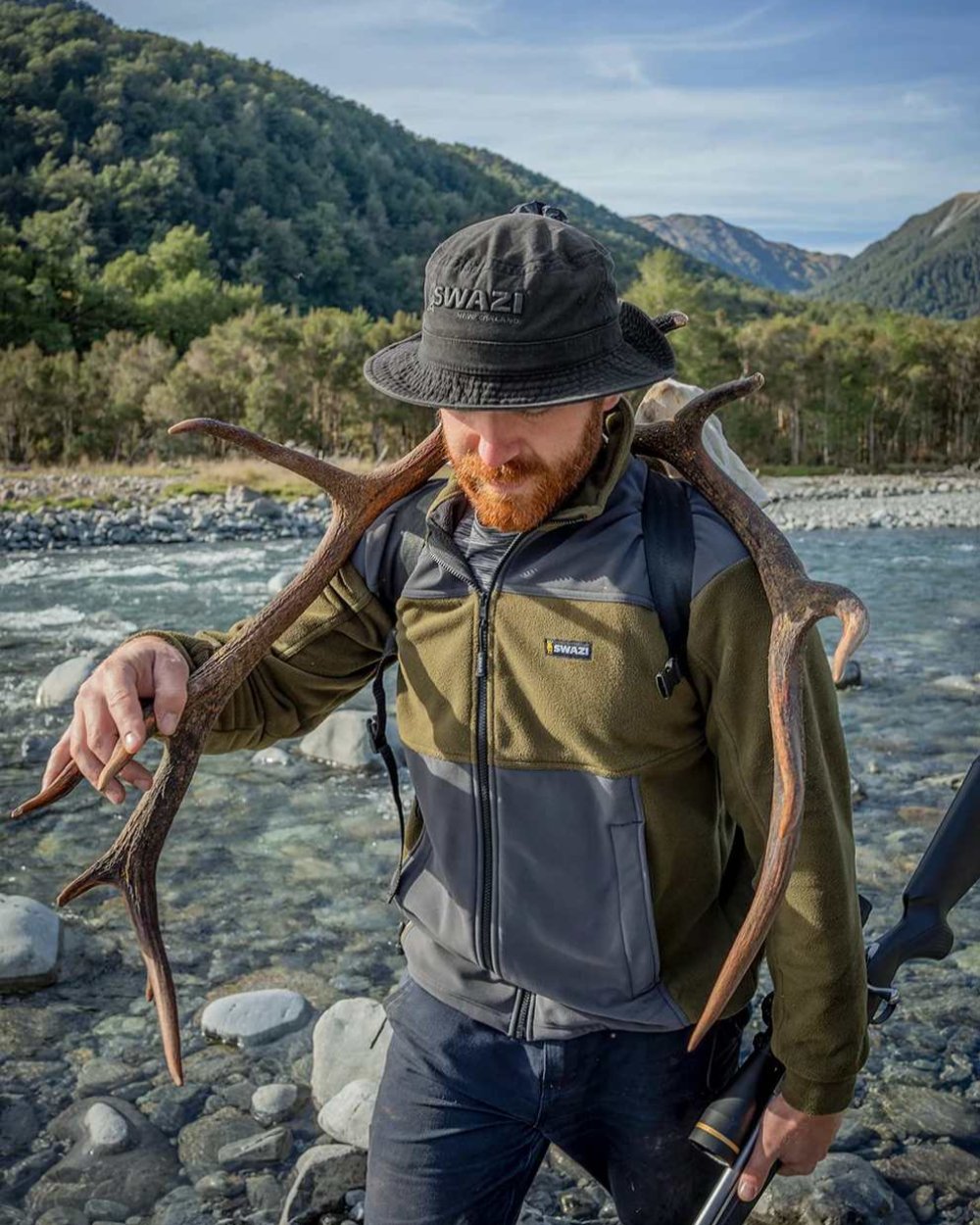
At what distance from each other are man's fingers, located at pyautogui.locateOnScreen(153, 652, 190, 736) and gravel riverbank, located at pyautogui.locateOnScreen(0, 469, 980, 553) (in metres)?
17.1

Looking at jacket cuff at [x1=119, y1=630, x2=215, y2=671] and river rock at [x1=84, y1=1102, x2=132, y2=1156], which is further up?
jacket cuff at [x1=119, y1=630, x2=215, y2=671]

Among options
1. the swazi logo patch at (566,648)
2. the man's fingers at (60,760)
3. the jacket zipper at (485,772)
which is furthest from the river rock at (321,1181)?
the swazi logo patch at (566,648)

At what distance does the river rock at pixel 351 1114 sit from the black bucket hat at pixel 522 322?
Answer: 84.0 inches

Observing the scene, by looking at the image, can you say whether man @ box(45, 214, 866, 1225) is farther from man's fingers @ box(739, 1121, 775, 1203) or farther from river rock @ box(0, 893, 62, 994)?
river rock @ box(0, 893, 62, 994)

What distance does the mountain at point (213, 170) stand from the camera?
290 feet

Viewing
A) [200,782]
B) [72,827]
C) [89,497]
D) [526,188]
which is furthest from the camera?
[526,188]

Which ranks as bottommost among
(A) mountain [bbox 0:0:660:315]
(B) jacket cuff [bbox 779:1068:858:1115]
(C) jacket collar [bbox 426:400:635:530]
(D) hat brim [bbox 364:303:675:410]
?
(B) jacket cuff [bbox 779:1068:858:1115]

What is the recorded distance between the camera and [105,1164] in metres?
2.93

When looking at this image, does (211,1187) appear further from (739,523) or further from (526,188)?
(526,188)

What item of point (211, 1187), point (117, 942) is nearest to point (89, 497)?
point (117, 942)

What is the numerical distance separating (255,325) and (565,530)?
3819cm

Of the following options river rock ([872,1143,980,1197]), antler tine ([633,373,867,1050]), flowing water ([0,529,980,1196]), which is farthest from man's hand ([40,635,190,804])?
river rock ([872,1143,980,1197])

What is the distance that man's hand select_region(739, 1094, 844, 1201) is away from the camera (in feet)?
5.19

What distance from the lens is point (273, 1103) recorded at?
3.17m
